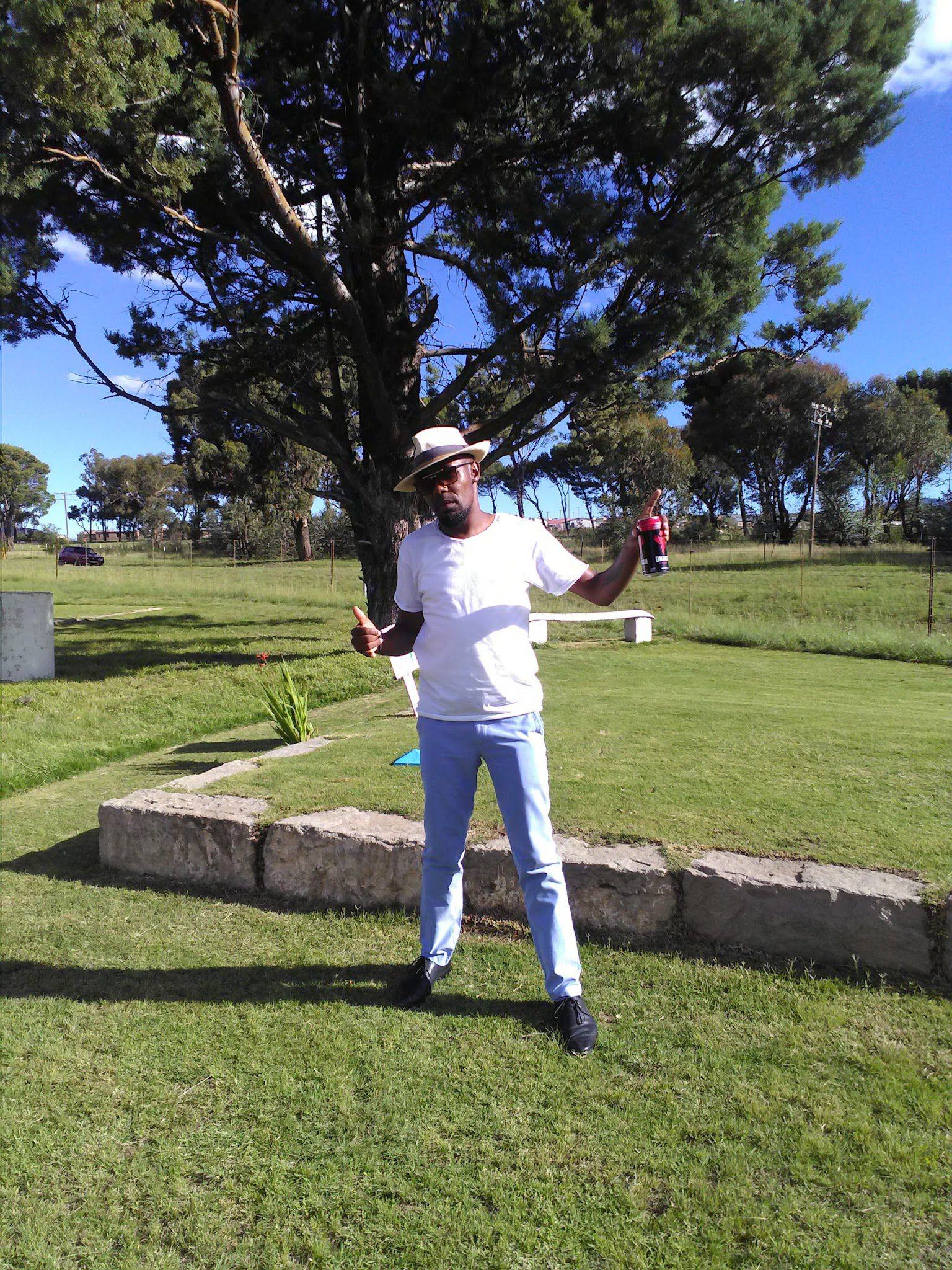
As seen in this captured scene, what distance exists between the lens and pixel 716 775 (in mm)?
4895

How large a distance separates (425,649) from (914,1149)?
196 cm

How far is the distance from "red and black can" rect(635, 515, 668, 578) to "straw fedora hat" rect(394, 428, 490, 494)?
0.60 meters

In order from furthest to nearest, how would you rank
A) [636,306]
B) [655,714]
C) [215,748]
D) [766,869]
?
[636,306] → [215,748] → [655,714] → [766,869]

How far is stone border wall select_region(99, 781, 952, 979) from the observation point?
321cm

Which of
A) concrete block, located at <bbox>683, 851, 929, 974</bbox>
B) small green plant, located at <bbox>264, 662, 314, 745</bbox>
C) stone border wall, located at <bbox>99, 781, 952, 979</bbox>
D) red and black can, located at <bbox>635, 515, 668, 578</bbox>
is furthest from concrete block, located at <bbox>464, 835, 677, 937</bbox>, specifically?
small green plant, located at <bbox>264, 662, 314, 745</bbox>

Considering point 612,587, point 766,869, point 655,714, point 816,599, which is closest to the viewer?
point 612,587

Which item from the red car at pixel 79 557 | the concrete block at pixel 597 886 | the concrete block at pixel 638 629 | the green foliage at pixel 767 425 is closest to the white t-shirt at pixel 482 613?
the concrete block at pixel 597 886

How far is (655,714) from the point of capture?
696 centimetres

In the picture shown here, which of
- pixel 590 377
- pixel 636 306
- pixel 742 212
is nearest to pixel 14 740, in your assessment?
pixel 590 377

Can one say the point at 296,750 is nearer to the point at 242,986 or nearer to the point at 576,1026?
the point at 242,986

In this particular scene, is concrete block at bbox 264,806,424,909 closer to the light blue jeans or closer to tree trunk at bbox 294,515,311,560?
the light blue jeans

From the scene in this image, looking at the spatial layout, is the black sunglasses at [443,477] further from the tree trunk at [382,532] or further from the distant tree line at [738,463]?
the distant tree line at [738,463]

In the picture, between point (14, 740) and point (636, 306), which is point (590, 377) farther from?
point (14, 740)

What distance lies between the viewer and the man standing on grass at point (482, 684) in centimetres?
297
